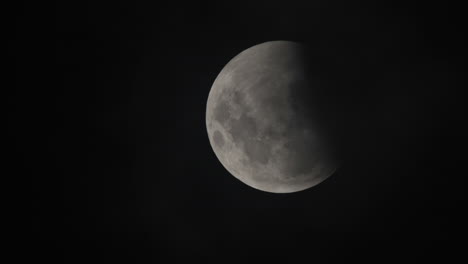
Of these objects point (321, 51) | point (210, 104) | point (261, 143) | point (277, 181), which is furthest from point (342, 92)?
point (210, 104)

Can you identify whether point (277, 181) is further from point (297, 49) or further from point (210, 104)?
point (297, 49)

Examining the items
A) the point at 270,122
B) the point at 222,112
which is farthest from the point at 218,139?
the point at 270,122

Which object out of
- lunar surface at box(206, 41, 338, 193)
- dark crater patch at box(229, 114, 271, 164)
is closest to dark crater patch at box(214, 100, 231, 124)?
lunar surface at box(206, 41, 338, 193)

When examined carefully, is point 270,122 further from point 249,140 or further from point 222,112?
point 222,112

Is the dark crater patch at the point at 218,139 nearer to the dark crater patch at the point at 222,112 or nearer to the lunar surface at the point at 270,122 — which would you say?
the lunar surface at the point at 270,122

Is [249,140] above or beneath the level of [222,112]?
beneath

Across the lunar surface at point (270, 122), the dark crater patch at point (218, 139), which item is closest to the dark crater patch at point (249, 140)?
the lunar surface at point (270, 122)

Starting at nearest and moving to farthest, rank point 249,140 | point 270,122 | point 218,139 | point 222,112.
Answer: point 270,122 < point 249,140 < point 222,112 < point 218,139

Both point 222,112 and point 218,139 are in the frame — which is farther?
point 218,139

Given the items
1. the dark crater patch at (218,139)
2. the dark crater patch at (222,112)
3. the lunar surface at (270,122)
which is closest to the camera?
the lunar surface at (270,122)
